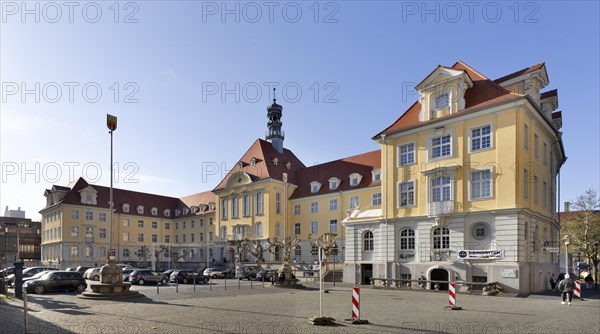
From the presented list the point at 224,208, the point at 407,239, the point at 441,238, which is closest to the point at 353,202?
the point at 407,239

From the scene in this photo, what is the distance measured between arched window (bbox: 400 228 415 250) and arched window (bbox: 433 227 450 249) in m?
1.97

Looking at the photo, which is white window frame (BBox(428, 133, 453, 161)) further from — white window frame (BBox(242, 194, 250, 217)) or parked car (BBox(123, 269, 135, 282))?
white window frame (BBox(242, 194, 250, 217))

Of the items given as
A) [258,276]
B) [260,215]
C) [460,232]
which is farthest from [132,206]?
[460,232]

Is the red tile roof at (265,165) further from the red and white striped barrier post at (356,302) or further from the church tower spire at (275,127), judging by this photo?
the red and white striped barrier post at (356,302)

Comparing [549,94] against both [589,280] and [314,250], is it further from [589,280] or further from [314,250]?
[314,250]

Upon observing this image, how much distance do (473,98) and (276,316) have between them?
2459 centimetres

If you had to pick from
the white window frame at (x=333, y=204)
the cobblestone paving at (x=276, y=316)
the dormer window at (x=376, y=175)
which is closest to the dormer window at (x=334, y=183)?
the white window frame at (x=333, y=204)

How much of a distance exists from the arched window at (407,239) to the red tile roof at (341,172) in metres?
18.6

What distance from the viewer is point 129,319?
53.3ft

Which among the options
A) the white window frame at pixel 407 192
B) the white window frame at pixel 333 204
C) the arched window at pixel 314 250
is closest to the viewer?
the white window frame at pixel 407 192

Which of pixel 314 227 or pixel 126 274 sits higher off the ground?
pixel 314 227

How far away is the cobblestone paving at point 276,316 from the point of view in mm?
14324

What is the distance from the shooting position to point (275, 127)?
2940 inches

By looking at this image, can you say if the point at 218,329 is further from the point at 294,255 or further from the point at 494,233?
the point at 294,255
